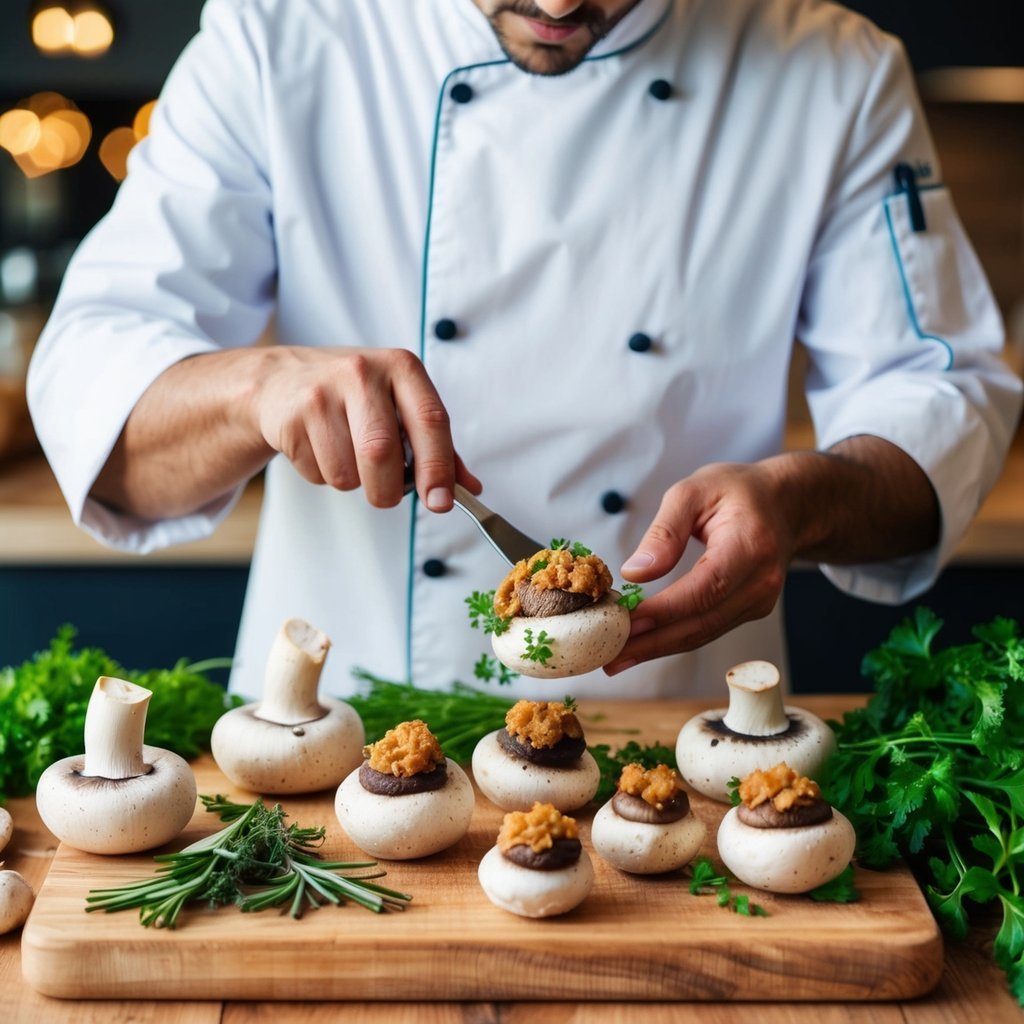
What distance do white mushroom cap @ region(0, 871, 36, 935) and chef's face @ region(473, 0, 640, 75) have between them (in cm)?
107

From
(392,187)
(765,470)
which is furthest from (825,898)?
(392,187)

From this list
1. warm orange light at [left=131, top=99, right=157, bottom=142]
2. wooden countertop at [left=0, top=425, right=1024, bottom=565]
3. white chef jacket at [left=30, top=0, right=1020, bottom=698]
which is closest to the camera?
white chef jacket at [left=30, top=0, right=1020, bottom=698]

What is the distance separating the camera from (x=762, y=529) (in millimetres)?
1380

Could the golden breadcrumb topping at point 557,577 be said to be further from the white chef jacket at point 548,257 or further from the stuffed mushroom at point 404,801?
the white chef jacket at point 548,257

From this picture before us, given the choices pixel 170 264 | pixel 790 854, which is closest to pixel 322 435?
pixel 170 264

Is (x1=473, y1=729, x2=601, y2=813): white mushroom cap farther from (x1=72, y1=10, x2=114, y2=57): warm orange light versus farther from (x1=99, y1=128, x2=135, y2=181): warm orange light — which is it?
(x1=99, y1=128, x2=135, y2=181): warm orange light

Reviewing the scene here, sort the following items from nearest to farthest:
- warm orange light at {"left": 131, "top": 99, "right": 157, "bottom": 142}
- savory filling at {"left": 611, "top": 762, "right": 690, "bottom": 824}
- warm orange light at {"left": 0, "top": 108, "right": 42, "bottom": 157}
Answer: savory filling at {"left": 611, "top": 762, "right": 690, "bottom": 824}, warm orange light at {"left": 0, "top": 108, "right": 42, "bottom": 157}, warm orange light at {"left": 131, "top": 99, "right": 157, "bottom": 142}

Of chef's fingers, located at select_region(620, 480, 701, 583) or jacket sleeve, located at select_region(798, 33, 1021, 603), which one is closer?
chef's fingers, located at select_region(620, 480, 701, 583)

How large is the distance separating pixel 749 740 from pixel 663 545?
0.21m

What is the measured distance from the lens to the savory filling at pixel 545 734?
1.26 m

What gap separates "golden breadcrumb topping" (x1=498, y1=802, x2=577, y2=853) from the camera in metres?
1.07

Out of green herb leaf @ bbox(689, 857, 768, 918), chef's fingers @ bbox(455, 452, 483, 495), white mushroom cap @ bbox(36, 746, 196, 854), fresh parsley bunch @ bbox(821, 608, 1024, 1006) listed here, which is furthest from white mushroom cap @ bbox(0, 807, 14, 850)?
fresh parsley bunch @ bbox(821, 608, 1024, 1006)

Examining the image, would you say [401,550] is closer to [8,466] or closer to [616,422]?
[616,422]

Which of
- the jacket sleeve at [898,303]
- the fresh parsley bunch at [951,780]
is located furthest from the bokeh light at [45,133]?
the fresh parsley bunch at [951,780]
